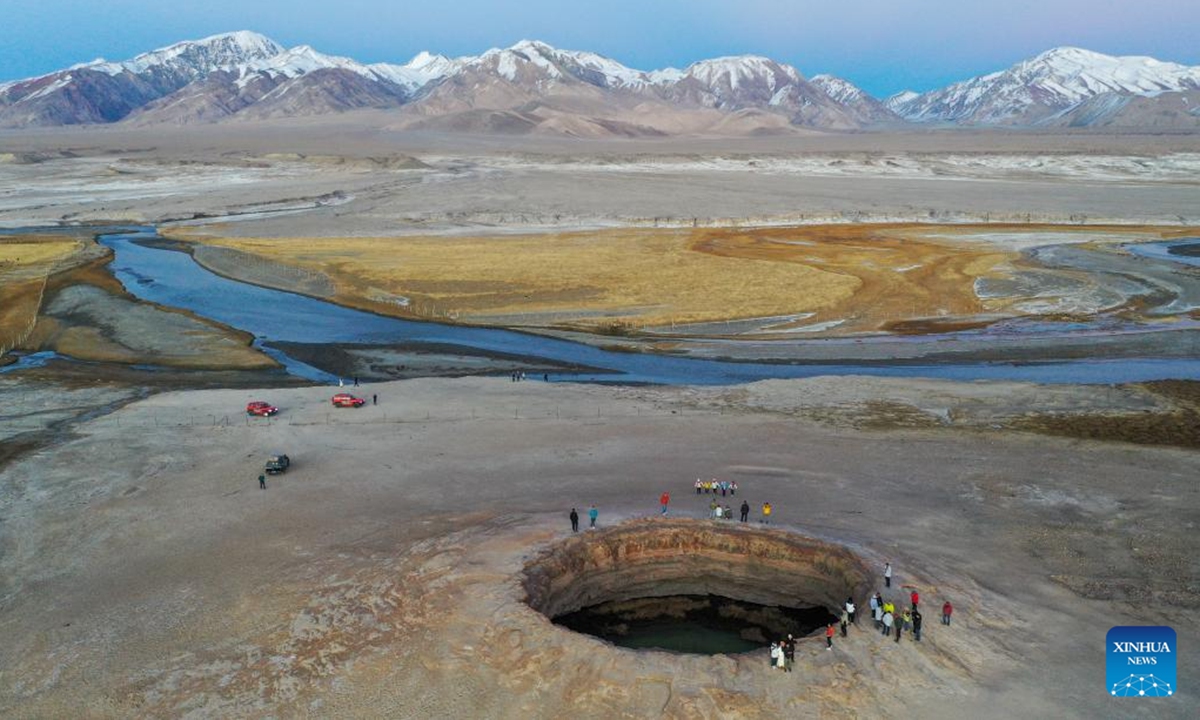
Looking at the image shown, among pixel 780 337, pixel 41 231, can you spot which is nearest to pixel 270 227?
pixel 41 231

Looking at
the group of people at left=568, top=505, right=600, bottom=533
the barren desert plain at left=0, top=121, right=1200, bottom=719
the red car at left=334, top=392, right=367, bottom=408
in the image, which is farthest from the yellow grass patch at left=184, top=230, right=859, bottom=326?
the group of people at left=568, top=505, right=600, bottom=533

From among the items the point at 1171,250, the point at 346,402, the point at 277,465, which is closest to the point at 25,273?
the point at 346,402

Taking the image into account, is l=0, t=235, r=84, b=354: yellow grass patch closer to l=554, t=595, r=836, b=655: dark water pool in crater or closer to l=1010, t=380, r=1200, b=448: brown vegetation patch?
l=554, t=595, r=836, b=655: dark water pool in crater

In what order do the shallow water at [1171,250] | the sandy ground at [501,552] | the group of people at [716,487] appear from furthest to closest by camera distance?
the shallow water at [1171,250] < the group of people at [716,487] < the sandy ground at [501,552]

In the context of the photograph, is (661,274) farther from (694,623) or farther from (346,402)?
(694,623)

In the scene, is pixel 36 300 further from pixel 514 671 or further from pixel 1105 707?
pixel 1105 707

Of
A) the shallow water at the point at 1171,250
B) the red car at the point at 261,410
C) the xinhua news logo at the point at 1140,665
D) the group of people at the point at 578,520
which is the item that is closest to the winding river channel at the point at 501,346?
the red car at the point at 261,410

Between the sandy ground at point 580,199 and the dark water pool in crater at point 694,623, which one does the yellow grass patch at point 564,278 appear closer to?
the sandy ground at point 580,199
